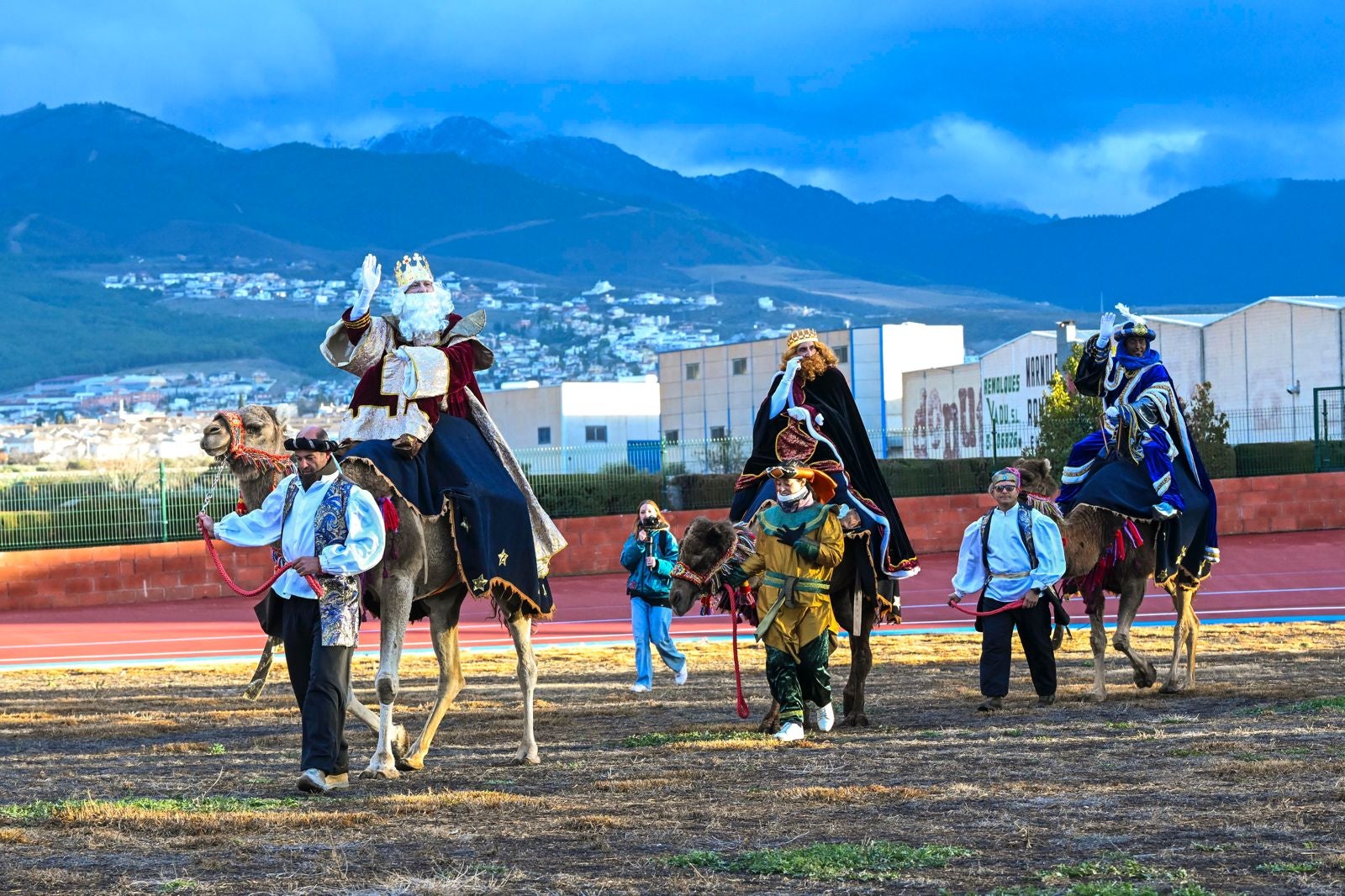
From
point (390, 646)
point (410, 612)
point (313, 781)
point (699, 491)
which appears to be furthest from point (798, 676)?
point (699, 491)

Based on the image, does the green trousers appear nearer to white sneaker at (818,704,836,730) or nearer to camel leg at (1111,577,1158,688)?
white sneaker at (818,704,836,730)

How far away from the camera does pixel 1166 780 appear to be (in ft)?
31.3

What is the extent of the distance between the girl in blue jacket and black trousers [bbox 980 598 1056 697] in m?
3.56

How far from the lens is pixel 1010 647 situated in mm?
13648

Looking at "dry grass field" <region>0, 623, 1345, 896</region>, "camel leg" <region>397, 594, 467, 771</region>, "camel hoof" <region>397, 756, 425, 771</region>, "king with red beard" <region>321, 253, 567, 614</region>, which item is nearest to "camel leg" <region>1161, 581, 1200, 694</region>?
"dry grass field" <region>0, 623, 1345, 896</region>

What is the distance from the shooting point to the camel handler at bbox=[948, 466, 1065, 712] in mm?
13336

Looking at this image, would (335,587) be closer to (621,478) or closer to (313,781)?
(313,781)

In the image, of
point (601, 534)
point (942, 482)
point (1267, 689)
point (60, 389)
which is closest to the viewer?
point (1267, 689)

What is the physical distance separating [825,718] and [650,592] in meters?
4.29

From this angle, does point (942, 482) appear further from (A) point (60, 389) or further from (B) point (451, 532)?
(A) point (60, 389)

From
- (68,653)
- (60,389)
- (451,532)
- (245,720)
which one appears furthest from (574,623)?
(60,389)

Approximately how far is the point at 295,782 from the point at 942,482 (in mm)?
25998

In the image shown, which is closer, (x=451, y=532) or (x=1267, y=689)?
(x=451, y=532)

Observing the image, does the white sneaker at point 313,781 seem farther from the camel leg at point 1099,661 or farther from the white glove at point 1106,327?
the white glove at point 1106,327
